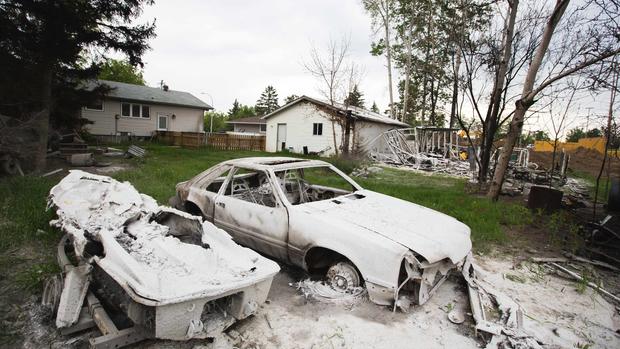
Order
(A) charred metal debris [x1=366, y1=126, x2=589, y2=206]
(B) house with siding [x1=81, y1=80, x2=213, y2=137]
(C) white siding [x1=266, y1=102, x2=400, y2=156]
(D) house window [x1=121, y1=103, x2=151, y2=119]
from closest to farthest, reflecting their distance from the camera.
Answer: (A) charred metal debris [x1=366, y1=126, x2=589, y2=206] < (C) white siding [x1=266, y1=102, x2=400, y2=156] < (B) house with siding [x1=81, y1=80, x2=213, y2=137] < (D) house window [x1=121, y1=103, x2=151, y2=119]

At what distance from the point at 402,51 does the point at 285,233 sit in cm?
2518

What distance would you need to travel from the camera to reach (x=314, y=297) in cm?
334

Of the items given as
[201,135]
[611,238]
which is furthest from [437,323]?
[201,135]

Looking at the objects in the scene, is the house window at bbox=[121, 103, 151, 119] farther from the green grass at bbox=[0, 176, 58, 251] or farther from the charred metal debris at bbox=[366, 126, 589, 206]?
the green grass at bbox=[0, 176, 58, 251]

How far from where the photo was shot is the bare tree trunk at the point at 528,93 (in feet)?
22.6

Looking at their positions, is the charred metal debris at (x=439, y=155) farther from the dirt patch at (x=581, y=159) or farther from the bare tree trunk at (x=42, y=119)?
the bare tree trunk at (x=42, y=119)

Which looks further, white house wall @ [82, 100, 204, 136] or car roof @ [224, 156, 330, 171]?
white house wall @ [82, 100, 204, 136]

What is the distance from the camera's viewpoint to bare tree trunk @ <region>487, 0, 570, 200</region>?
6.89 metres

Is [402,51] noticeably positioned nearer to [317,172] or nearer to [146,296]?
[317,172]

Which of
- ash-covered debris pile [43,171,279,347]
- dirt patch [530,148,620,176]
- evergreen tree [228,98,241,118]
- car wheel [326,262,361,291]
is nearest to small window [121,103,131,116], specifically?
ash-covered debris pile [43,171,279,347]

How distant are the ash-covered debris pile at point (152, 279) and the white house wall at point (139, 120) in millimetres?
21532

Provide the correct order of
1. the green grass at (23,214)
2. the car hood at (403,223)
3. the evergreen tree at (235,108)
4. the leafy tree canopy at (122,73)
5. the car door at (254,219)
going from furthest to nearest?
1. the evergreen tree at (235,108)
2. the leafy tree canopy at (122,73)
3. the green grass at (23,214)
4. the car door at (254,219)
5. the car hood at (403,223)

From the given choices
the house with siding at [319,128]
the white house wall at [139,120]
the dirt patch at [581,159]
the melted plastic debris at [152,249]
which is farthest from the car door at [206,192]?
the dirt patch at [581,159]

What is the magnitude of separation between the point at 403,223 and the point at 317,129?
17.4 m
